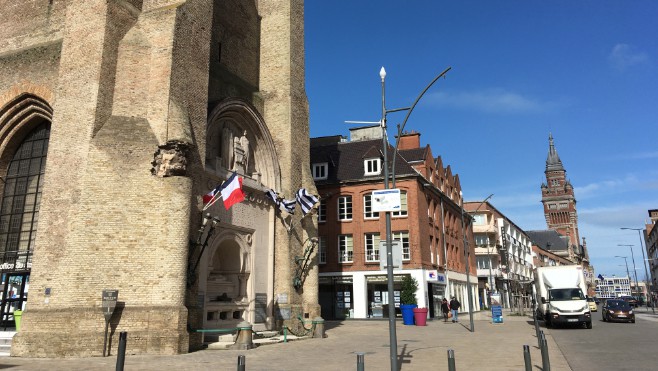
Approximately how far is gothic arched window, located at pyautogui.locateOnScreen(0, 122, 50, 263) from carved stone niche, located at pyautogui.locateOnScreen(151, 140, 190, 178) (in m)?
6.58

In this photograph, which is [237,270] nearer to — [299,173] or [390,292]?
[299,173]

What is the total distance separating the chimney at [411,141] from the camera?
44531mm

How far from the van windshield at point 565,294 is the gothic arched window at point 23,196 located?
23601mm

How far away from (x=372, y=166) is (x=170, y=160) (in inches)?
940

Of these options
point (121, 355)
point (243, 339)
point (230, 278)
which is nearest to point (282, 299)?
point (230, 278)

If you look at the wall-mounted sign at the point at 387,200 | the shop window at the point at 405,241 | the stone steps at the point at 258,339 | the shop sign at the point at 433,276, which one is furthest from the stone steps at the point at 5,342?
the shop sign at the point at 433,276

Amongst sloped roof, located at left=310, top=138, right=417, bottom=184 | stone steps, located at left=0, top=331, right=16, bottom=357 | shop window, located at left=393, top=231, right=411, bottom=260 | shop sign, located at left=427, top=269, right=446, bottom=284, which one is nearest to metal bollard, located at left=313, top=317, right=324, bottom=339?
stone steps, located at left=0, top=331, right=16, bottom=357

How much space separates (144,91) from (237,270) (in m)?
7.94

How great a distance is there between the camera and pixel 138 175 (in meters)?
15.1

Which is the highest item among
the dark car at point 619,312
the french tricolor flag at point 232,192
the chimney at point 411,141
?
the chimney at point 411,141

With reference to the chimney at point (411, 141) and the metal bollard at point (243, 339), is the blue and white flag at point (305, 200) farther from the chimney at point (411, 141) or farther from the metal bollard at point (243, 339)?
the chimney at point (411, 141)

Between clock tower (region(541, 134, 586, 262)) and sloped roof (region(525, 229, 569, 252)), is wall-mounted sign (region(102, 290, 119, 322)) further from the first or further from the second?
clock tower (region(541, 134, 586, 262))

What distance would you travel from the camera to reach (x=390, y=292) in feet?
34.0

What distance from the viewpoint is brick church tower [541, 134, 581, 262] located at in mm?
132125
